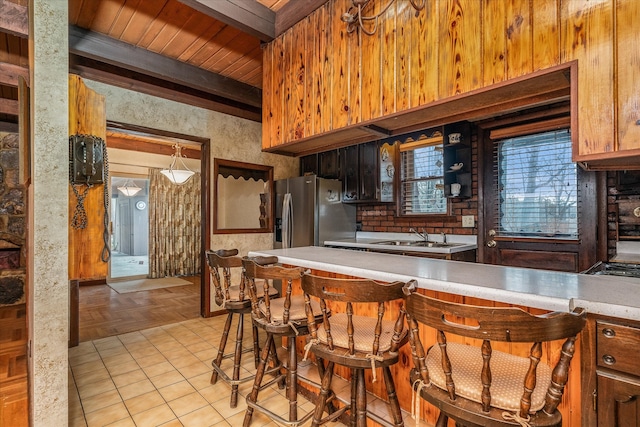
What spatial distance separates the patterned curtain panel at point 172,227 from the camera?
6.26 meters

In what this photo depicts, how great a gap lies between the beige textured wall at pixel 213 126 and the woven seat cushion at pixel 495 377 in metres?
3.35

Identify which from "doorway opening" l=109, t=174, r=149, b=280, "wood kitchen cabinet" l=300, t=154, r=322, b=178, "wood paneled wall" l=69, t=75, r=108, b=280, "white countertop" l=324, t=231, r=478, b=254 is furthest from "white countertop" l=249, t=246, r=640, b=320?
"doorway opening" l=109, t=174, r=149, b=280

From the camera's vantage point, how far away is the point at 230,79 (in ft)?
11.6

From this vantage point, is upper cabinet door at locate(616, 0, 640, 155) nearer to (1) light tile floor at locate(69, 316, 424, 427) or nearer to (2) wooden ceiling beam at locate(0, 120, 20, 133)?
(1) light tile floor at locate(69, 316, 424, 427)

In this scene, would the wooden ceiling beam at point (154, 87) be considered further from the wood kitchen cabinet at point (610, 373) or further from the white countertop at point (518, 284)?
the wood kitchen cabinet at point (610, 373)

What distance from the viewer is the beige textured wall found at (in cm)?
337

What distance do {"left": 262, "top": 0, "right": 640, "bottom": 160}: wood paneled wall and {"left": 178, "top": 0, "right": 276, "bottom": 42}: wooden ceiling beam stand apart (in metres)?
0.15

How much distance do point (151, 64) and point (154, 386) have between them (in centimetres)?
271

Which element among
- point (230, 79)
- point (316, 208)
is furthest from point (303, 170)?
point (230, 79)

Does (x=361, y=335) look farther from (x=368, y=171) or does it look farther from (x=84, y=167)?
(x=368, y=171)

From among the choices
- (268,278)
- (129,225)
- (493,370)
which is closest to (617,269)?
(493,370)

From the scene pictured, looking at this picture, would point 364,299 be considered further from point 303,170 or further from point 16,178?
point 16,178

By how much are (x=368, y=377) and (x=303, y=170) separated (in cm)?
363

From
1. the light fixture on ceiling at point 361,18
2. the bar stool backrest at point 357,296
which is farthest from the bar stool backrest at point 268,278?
the light fixture on ceiling at point 361,18
